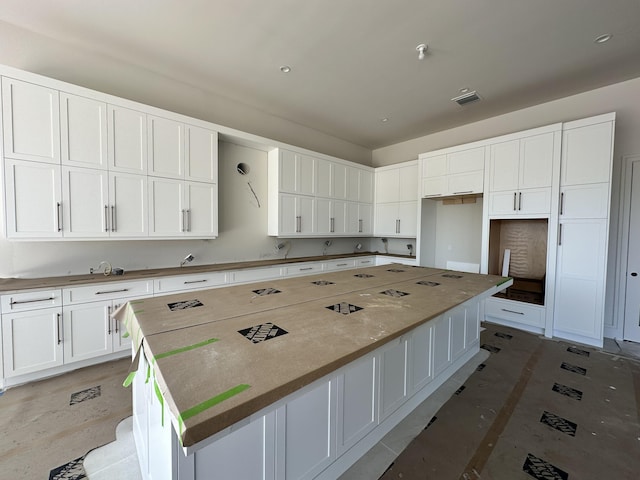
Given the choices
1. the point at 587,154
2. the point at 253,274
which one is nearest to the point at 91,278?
the point at 253,274

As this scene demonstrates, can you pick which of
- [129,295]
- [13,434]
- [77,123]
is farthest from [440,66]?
[13,434]

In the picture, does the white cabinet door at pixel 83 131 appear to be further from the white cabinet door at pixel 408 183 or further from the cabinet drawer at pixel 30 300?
the white cabinet door at pixel 408 183

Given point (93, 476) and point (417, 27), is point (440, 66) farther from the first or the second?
point (93, 476)

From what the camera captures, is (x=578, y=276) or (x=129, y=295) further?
(x=578, y=276)

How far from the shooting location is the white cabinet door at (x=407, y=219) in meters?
4.66

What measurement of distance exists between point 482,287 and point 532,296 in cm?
219

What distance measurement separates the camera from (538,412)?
6.15ft

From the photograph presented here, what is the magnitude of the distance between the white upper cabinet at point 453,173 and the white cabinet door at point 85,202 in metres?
4.34

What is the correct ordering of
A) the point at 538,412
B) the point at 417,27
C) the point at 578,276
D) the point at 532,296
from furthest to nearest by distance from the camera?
the point at 532,296
the point at 578,276
the point at 417,27
the point at 538,412

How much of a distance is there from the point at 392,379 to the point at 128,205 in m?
2.94

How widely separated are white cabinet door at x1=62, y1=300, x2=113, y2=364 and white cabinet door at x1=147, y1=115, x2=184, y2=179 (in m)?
1.45

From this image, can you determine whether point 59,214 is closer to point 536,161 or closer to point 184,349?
point 184,349

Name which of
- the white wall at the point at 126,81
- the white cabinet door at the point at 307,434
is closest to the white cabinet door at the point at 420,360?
the white cabinet door at the point at 307,434

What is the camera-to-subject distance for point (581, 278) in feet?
10.0
